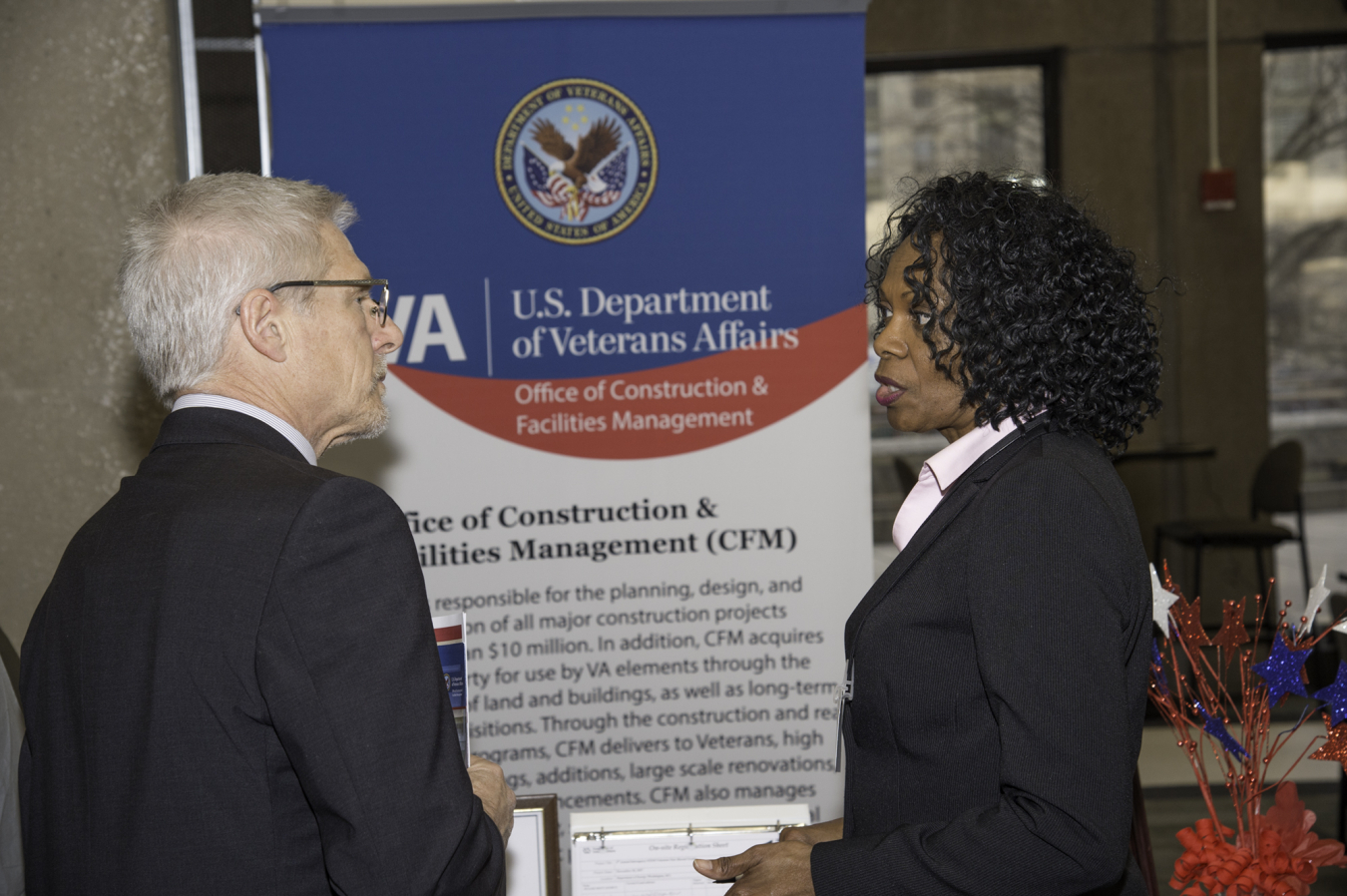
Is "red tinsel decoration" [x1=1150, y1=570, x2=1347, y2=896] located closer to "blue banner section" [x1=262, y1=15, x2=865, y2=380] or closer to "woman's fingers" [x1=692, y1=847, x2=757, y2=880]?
"woman's fingers" [x1=692, y1=847, x2=757, y2=880]

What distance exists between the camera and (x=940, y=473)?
1.38m

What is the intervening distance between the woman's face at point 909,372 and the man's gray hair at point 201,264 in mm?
707

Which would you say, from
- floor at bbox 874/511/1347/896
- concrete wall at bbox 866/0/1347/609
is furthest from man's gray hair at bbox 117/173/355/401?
concrete wall at bbox 866/0/1347/609

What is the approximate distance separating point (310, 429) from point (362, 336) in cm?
13

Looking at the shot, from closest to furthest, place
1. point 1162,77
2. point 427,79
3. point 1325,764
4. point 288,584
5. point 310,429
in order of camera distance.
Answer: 1. point 288,584
2. point 310,429
3. point 427,79
4. point 1325,764
5. point 1162,77

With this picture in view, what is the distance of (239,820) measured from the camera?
104 cm

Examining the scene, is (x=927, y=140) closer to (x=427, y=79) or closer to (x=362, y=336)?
(x=427, y=79)

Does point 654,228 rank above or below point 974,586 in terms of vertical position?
above

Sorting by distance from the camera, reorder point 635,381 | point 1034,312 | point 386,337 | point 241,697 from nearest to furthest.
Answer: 1. point 241,697
2. point 1034,312
3. point 386,337
4. point 635,381

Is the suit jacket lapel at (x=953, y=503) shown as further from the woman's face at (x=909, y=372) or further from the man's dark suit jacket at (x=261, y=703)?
the man's dark suit jacket at (x=261, y=703)

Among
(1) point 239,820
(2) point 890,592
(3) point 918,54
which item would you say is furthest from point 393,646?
(3) point 918,54

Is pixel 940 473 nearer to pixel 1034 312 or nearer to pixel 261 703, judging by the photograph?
pixel 1034 312

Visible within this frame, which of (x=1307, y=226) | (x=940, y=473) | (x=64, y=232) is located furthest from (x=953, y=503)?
(x=1307, y=226)

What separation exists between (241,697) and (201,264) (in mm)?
464
